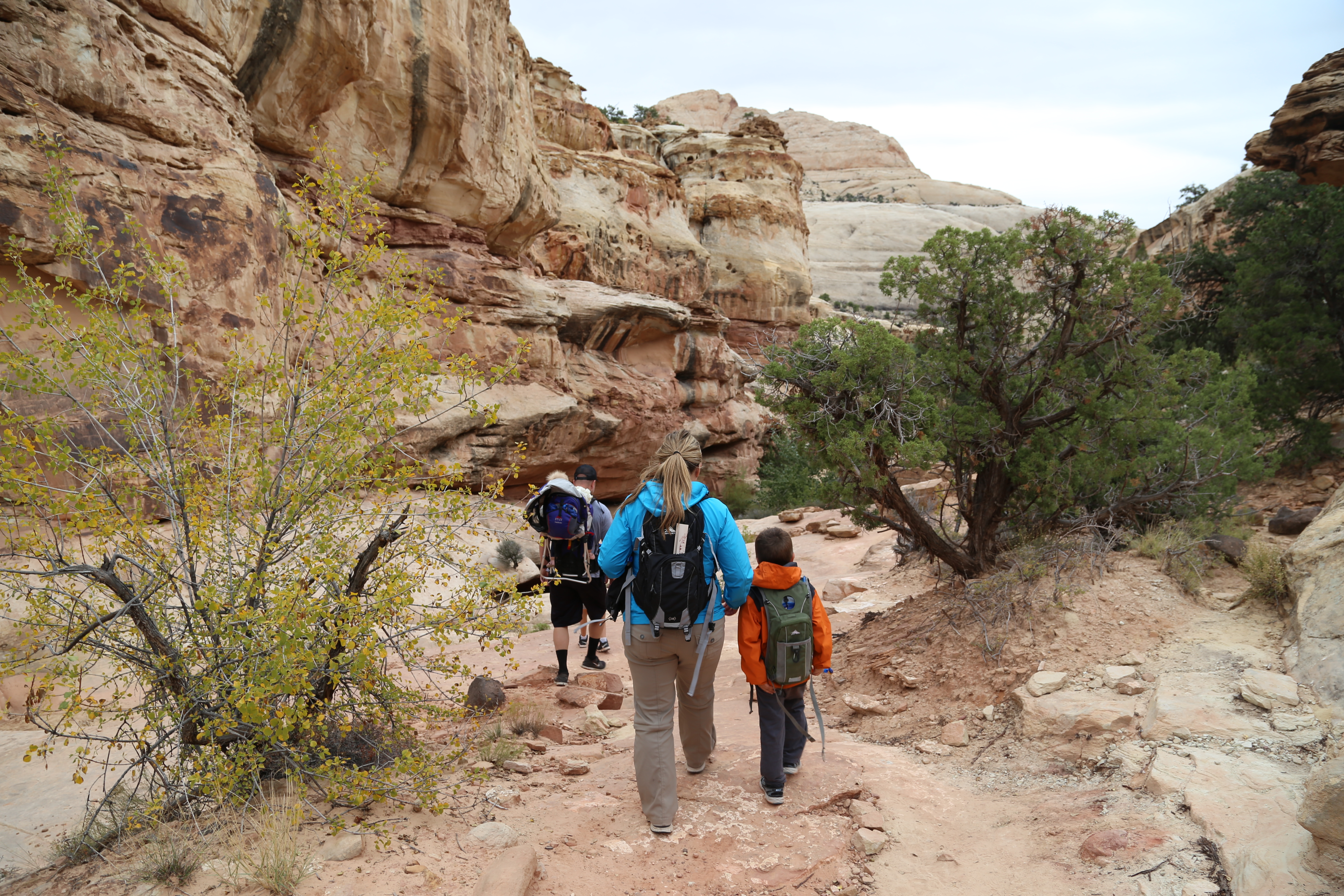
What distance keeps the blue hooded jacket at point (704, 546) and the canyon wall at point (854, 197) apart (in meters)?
31.4

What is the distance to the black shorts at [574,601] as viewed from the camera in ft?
21.5

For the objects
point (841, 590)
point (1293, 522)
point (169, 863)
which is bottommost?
point (841, 590)

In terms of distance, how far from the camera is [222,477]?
3.82 metres

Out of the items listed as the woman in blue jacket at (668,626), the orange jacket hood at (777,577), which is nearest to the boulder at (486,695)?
the woman in blue jacket at (668,626)

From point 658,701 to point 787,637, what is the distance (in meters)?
0.74

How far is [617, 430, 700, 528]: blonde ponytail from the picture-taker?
3.62 m

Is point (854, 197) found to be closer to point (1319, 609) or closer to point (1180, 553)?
point (1180, 553)

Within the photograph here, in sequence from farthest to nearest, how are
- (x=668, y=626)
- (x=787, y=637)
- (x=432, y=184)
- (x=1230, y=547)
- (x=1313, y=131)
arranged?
(x=1313, y=131)
(x=432, y=184)
(x=1230, y=547)
(x=787, y=637)
(x=668, y=626)

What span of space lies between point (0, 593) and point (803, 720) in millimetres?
4023

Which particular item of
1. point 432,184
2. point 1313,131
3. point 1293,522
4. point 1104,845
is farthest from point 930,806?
point 1313,131

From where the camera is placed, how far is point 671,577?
140 inches

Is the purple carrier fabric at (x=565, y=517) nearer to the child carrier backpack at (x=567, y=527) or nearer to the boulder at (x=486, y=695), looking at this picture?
the child carrier backpack at (x=567, y=527)

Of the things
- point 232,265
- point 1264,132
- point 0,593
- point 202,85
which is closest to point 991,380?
point 0,593

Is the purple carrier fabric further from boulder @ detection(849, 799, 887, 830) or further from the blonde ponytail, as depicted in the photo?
boulder @ detection(849, 799, 887, 830)
